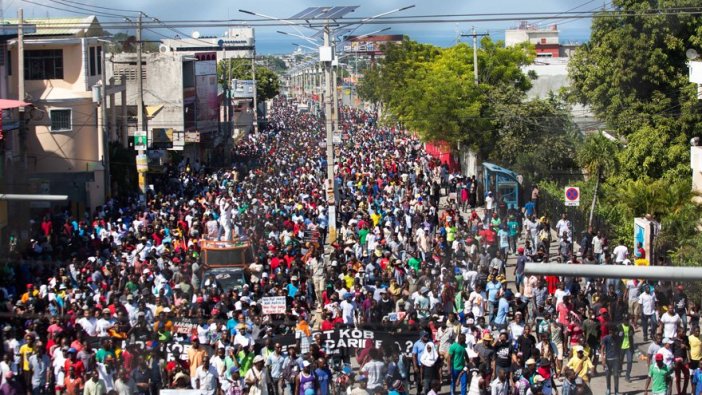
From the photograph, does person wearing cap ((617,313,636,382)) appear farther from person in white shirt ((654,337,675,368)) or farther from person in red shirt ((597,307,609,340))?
person in white shirt ((654,337,675,368))

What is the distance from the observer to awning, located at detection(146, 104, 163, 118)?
176ft

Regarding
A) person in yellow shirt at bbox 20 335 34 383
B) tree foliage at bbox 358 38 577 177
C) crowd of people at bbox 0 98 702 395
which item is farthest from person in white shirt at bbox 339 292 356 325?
tree foliage at bbox 358 38 577 177

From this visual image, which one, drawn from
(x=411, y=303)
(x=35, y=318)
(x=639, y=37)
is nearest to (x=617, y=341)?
(x=411, y=303)

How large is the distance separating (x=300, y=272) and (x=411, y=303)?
407 cm

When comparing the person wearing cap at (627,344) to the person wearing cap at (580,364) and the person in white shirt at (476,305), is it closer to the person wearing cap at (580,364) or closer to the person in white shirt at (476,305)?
the person wearing cap at (580,364)

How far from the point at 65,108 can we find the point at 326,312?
82.6 ft

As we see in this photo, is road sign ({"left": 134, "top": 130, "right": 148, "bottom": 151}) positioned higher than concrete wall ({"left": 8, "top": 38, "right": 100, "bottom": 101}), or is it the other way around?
concrete wall ({"left": 8, "top": 38, "right": 100, "bottom": 101})

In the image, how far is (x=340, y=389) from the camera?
15.0 metres

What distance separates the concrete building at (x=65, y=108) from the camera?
124ft

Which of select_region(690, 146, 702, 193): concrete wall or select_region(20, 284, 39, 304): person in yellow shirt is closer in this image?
select_region(20, 284, 39, 304): person in yellow shirt

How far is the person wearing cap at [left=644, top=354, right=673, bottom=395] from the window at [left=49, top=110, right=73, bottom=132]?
2888 cm

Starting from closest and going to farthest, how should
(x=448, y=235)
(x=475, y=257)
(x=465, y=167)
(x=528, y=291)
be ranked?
(x=528, y=291) < (x=475, y=257) < (x=448, y=235) < (x=465, y=167)

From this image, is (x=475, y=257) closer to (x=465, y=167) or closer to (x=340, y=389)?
(x=340, y=389)

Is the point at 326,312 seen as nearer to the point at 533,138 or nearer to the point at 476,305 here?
the point at 476,305
